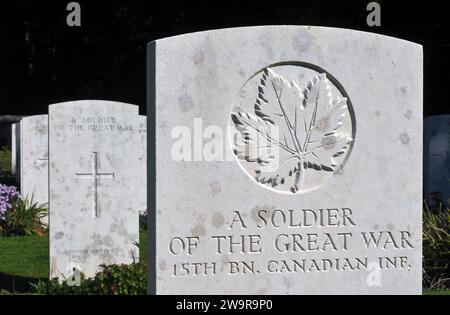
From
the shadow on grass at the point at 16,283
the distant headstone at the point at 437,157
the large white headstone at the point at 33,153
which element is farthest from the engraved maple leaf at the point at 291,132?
the distant headstone at the point at 437,157

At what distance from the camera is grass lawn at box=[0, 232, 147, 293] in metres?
9.52

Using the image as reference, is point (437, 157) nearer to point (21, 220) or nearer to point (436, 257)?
point (436, 257)

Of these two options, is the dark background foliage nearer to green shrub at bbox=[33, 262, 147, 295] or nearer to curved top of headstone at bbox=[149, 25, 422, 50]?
green shrub at bbox=[33, 262, 147, 295]

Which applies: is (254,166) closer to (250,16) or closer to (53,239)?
(53,239)

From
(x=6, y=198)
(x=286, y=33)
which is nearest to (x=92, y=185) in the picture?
(x=286, y=33)

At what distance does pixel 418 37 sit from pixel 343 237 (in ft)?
56.0

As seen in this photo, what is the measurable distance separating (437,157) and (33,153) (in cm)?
627

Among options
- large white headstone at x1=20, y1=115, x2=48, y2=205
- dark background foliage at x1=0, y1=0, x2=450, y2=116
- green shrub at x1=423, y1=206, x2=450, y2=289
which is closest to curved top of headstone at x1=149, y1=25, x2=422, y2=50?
green shrub at x1=423, y1=206, x2=450, y2=289

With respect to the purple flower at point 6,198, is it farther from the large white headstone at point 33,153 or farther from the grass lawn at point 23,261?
the grass lawn at point 23,261

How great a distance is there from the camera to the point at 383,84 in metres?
5.78

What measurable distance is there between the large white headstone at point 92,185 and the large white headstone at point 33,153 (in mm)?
4375

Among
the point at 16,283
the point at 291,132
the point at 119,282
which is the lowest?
the point at 16,283

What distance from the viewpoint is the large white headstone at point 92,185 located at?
9102 mm

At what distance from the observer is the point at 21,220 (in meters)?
13.3
